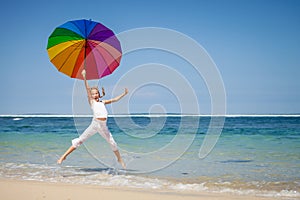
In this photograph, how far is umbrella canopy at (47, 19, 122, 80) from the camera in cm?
813

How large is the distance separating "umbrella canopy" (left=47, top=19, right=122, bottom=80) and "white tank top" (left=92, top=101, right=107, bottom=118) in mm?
735

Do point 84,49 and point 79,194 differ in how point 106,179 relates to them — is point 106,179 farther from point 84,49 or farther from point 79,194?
point 84,49

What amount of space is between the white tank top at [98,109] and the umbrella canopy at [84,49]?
73cm

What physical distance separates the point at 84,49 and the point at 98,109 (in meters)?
1.41

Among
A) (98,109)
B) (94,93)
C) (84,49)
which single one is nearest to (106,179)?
(98,109)

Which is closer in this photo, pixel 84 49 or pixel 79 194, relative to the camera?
pixel 79 194

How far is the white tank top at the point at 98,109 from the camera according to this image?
8289 millimetres

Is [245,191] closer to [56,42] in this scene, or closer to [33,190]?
[33,190]

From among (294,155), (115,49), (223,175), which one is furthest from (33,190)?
(294,155)

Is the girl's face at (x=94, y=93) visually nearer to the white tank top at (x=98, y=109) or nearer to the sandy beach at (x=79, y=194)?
the white tank top at (x=98, y=109)

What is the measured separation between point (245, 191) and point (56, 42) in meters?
5.26

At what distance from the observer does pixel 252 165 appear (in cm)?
1002

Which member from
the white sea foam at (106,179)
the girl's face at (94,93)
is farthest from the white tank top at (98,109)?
the white sea foam at (106,179)

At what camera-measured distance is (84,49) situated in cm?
830
